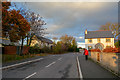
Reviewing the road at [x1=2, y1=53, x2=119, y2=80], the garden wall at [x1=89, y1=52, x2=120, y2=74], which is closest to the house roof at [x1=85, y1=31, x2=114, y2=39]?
the road at [x1=2, y1=53, x2=119, y2=80]

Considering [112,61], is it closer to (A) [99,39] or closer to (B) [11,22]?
(B) [11,22]

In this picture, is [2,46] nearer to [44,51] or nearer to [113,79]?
[44,51]

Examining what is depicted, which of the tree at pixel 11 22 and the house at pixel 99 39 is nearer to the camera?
the tree at pixel 11 22

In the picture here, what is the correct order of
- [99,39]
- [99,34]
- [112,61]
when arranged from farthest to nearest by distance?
1. [99,34]
2. [99,39]
3. [112,61]

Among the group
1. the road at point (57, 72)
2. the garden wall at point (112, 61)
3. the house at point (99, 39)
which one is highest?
the house at point (99, 39)

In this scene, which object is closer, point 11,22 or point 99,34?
point 11,22

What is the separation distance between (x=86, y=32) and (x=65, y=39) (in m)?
21.9

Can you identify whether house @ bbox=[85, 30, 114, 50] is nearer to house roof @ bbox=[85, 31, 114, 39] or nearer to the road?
house roof @ bbox=[85, 31, 114, 39]

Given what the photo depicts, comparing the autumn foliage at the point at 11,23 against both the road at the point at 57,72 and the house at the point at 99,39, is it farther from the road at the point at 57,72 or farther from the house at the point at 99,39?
the house at the point at 99,39

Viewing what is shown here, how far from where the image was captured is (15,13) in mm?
14062

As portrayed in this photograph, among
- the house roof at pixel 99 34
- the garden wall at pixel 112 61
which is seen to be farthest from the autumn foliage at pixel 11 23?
the house roof at pixel 99 34

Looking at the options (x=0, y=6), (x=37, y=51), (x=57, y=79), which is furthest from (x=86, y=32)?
(x=57, y=79)

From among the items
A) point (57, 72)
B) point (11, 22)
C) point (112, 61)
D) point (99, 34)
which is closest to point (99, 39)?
point (99, 34)

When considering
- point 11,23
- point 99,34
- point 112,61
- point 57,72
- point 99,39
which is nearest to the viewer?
point 112,61
